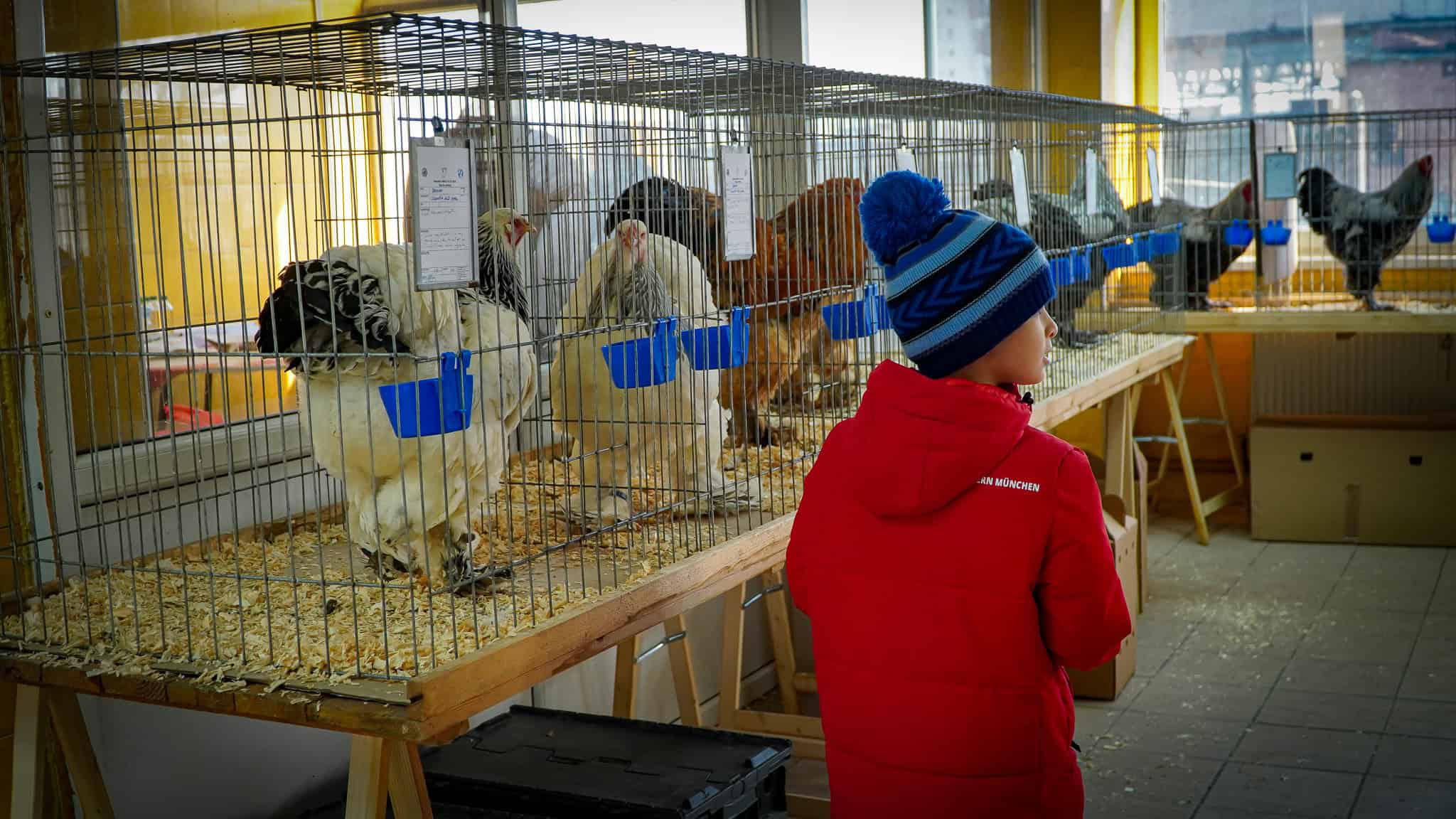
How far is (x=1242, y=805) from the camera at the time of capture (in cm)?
323

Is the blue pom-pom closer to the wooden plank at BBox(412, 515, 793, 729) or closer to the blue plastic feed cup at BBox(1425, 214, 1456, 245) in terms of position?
the wooden plank at BBox(412, 515, 793, 729)

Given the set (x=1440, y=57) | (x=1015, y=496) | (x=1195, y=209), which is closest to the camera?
(x=1015, y=496)

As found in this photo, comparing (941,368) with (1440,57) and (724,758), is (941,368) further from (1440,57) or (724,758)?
(1440,57)

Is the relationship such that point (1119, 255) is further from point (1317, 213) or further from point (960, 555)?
point (960, 555)

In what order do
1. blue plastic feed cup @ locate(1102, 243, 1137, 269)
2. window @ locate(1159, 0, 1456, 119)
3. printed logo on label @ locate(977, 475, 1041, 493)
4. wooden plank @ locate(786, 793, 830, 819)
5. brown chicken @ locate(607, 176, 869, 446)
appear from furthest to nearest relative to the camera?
window @ locate(1159, 0, 1456, 119), blue plastic feed cup @ locate(1102, 243, 1137, 269), wooden plank @ locate(786, 793, 830, 819), brown chicken @ locate(607, 176, 869, 446), printed logo on label @ locate(977, 475, 1041, 493)

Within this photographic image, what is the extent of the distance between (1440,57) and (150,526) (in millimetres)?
6270

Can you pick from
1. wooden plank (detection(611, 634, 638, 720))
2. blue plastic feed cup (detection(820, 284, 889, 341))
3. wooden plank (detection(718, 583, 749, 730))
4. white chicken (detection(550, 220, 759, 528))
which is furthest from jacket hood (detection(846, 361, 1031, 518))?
wooden plank (detection(718, 583, 749, 730))

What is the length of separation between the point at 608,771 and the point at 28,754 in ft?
3.01

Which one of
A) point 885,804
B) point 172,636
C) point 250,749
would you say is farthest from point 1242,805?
point 172,636

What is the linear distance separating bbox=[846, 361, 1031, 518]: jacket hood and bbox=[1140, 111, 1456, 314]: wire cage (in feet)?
12.9

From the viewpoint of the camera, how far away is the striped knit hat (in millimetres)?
1614

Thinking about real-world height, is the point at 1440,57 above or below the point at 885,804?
above

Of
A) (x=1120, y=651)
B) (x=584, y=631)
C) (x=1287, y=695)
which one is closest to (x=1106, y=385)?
(x=1120, y=651)

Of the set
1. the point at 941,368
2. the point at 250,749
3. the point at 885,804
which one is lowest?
the point at 250,749
